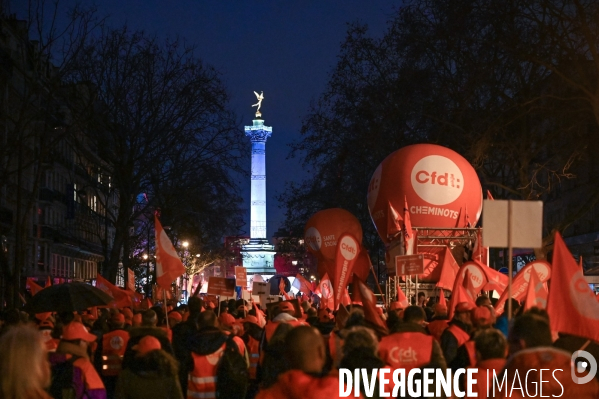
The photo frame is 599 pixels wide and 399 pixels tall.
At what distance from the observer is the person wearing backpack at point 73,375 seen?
720cm

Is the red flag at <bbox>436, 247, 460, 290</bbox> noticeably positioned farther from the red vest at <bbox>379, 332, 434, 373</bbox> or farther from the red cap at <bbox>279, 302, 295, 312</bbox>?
the red vest at <bbox>379, 332, 434, 373</bbox>

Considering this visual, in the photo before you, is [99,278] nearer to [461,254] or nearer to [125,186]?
[461,254]

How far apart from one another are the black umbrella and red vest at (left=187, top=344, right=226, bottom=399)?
16.8 feet

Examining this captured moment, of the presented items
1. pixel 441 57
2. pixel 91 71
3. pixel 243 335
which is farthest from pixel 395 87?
pixel 243 335

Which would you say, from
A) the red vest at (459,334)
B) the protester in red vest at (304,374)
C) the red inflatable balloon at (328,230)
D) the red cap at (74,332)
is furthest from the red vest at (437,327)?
the red inflatable balloon at (328,230)

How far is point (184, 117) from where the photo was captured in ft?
135

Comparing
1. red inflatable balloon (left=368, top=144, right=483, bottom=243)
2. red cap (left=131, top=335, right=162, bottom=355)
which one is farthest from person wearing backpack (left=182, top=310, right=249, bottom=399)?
red inflatable balloon (left=368, top=144, right=483, bottom=243)

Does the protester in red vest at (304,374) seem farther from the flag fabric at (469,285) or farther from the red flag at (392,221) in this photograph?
the red flag at (392,221)

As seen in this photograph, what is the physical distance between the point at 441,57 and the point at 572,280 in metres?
28.6

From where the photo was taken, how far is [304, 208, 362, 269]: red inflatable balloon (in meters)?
30.7

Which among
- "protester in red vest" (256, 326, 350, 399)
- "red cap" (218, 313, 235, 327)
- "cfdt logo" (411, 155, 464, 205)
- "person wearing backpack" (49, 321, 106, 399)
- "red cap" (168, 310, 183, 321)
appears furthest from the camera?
"cfdt logo" (411, 155, 464, 205)

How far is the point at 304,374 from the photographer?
5.38 metres

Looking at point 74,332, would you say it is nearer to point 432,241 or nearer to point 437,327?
point 437,327

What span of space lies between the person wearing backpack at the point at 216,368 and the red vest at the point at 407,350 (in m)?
1.96
